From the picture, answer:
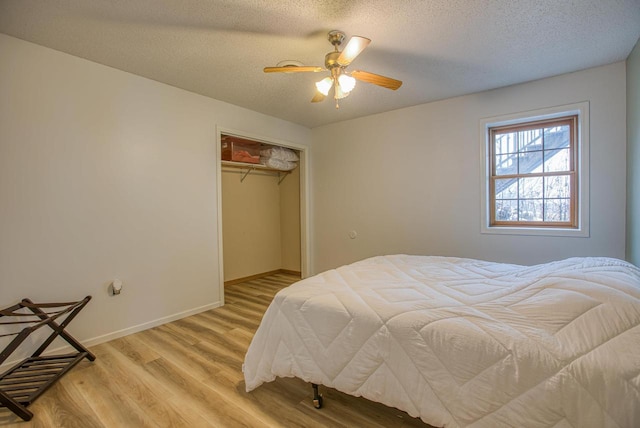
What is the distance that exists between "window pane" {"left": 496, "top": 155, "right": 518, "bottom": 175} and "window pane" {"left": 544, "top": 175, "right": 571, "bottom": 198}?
0.32 m

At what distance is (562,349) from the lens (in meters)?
1.08

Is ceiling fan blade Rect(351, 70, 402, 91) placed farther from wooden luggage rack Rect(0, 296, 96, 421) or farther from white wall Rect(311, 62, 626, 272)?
wooden luggage rack Rect(0, 296, 96, 421)

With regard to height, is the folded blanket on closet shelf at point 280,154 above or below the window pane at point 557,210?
above

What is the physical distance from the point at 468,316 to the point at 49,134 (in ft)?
10.3

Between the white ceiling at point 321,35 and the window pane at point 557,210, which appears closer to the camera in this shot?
the white ceiling at point 321,35

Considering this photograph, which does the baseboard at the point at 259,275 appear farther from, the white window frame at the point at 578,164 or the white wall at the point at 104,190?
the white window frame at the point at 578,164

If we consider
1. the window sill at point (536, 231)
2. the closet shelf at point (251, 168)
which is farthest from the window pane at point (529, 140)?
the closet shelf at point (251, 168)

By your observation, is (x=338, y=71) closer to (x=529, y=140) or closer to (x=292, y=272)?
(x=529, y=140)

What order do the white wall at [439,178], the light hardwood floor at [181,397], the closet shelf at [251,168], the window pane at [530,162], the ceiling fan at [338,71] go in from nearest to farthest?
A: the light hardwood floor at [181,397] < the ceiling fan at [338,71] < the white wall at [439,178] < the window pane at [530,162] < the closet shelf at [251,168]

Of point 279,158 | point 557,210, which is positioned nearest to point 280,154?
point 279,158

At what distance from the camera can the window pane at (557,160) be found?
9.89 ft

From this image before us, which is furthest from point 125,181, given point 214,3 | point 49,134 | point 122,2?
point 214,3

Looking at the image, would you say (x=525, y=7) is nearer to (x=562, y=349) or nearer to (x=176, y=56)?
(x=562, y=349)

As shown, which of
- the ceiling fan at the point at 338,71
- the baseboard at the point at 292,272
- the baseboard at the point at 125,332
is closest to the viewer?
the ceiling fan at the point at 338,71
